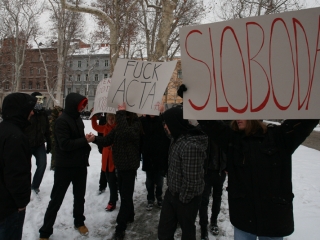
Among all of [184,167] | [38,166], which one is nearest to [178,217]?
[184,167]

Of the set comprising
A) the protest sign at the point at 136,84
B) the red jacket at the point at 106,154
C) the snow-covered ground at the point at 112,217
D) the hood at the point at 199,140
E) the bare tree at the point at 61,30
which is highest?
the bare tree at the point at 61,30

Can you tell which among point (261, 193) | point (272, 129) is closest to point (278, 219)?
point (261, 193)

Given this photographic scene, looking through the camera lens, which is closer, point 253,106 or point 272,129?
point 253,106

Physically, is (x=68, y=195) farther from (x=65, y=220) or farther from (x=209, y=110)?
(x=209, y=110)

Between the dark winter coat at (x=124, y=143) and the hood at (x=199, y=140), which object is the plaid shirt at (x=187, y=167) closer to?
the hood at (x=199, y=140)

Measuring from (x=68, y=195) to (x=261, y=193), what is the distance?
12.2 ft

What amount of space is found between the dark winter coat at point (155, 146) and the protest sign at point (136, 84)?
1174mm

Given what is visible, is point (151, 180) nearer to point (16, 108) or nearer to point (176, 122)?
point (176, 122)

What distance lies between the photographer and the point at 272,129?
1954 mm

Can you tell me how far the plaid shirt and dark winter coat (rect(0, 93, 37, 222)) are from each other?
1.36 m

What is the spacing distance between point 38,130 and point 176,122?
3.16 metres

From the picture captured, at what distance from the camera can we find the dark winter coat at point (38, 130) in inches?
176

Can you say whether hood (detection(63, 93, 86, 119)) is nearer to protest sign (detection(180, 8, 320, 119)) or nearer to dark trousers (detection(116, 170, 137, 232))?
dark trousers (detection(116, 170, 137, 232))

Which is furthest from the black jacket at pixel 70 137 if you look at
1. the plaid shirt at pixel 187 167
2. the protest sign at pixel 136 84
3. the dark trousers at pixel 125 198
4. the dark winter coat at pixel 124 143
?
the plaid shirt at pixel 187 167
